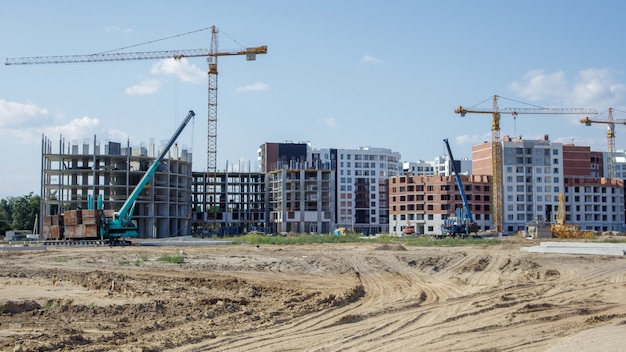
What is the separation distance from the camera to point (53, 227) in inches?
2702

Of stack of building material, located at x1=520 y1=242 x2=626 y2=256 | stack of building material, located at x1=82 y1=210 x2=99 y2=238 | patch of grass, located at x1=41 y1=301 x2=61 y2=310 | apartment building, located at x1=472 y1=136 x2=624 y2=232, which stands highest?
apartment building, located at x1=472 y1=136 x2=624 y2=232

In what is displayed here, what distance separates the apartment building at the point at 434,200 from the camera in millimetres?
124938

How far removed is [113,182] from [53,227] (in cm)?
2757

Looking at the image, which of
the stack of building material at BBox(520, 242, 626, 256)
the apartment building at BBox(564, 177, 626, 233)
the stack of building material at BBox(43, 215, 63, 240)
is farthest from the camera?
the apartment building at BBox(564, 177, 626, 233)

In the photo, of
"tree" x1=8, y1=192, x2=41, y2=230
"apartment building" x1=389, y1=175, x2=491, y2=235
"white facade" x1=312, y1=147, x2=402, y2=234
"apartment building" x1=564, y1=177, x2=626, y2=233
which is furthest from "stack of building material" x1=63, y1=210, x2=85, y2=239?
"apartment building" x1=564, y1=177, x2=626, y2=233

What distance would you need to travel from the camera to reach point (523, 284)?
25922 mm

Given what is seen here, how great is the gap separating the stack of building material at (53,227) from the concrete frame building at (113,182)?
20627mm

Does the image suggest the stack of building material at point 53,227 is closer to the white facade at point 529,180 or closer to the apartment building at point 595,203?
the white facade at point 529,180

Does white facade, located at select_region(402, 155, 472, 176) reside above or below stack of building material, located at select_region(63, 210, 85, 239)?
above

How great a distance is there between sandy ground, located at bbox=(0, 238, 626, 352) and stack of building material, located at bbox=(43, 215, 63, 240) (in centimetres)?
3821

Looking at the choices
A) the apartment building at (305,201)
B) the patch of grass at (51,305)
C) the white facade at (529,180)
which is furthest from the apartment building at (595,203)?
the patch of grass at (51,305)

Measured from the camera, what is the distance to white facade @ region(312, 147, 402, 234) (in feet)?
507

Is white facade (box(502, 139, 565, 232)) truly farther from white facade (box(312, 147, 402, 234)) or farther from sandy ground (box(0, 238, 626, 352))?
sandy ground (box(0, 238, 626, 352))

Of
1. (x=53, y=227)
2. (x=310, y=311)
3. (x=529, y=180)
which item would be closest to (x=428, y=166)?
(x=529, y=180)
